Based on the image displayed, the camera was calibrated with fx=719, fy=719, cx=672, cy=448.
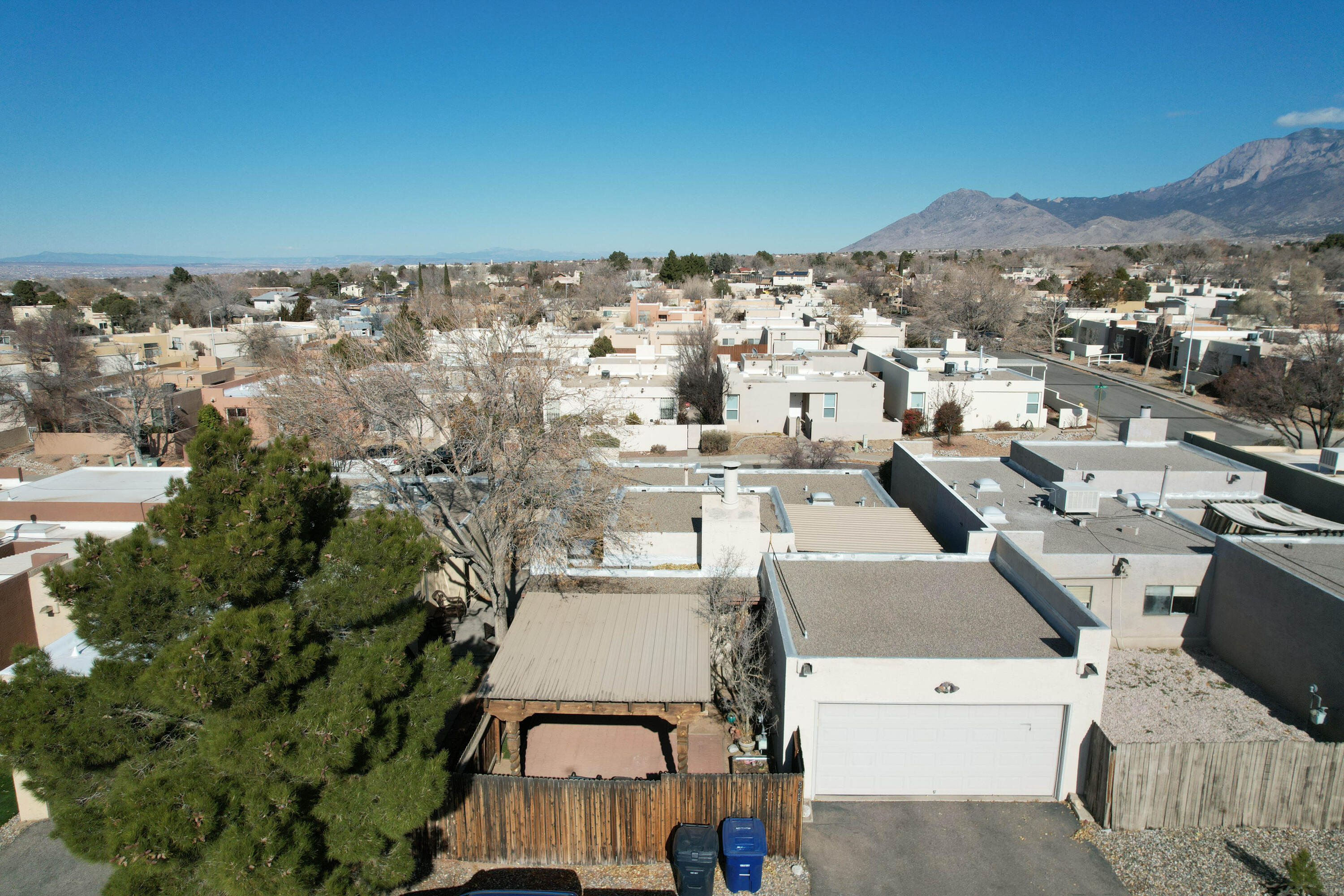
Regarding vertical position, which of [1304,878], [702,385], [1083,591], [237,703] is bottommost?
[1304,878]

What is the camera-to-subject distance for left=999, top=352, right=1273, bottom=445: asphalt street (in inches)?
1364

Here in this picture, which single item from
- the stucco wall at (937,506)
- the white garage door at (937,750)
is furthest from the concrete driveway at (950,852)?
the stucco wall at (937,506)

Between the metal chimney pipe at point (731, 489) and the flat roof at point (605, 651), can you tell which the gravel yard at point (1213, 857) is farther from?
the metal chimney pipe at point (731, 489)

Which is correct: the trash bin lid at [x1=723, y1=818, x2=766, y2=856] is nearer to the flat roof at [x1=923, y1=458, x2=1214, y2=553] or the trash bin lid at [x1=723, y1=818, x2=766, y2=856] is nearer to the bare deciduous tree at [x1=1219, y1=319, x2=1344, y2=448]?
the flat roof at [x1=923, y1=458, x2=1214, y2=553]

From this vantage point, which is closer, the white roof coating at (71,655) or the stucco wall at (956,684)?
the stucco wall at (956,684)

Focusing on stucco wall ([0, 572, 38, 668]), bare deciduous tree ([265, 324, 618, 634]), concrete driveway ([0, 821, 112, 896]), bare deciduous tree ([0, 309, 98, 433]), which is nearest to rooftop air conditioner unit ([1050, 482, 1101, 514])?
bare deciduous tree ([265, 324, 618, 634])

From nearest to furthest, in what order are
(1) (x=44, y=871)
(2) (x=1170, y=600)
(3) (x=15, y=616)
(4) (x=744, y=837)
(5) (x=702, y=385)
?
(4) (x=744, y=837)
(1) (x=44, y=871)
(3) (x=15, y=616)
(2) (x=1170, y=600)
(5) (x=702, y=385)

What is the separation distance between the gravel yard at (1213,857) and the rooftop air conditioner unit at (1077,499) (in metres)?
7.95

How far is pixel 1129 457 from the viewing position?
67.6ft

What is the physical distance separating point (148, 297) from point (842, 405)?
255ft

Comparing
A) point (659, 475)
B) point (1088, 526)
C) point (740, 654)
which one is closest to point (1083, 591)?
point (1088, 526)

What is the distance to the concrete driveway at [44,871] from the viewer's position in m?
9.47

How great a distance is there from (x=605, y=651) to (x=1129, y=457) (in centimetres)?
1709

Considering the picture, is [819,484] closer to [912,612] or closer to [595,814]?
[912,612]
